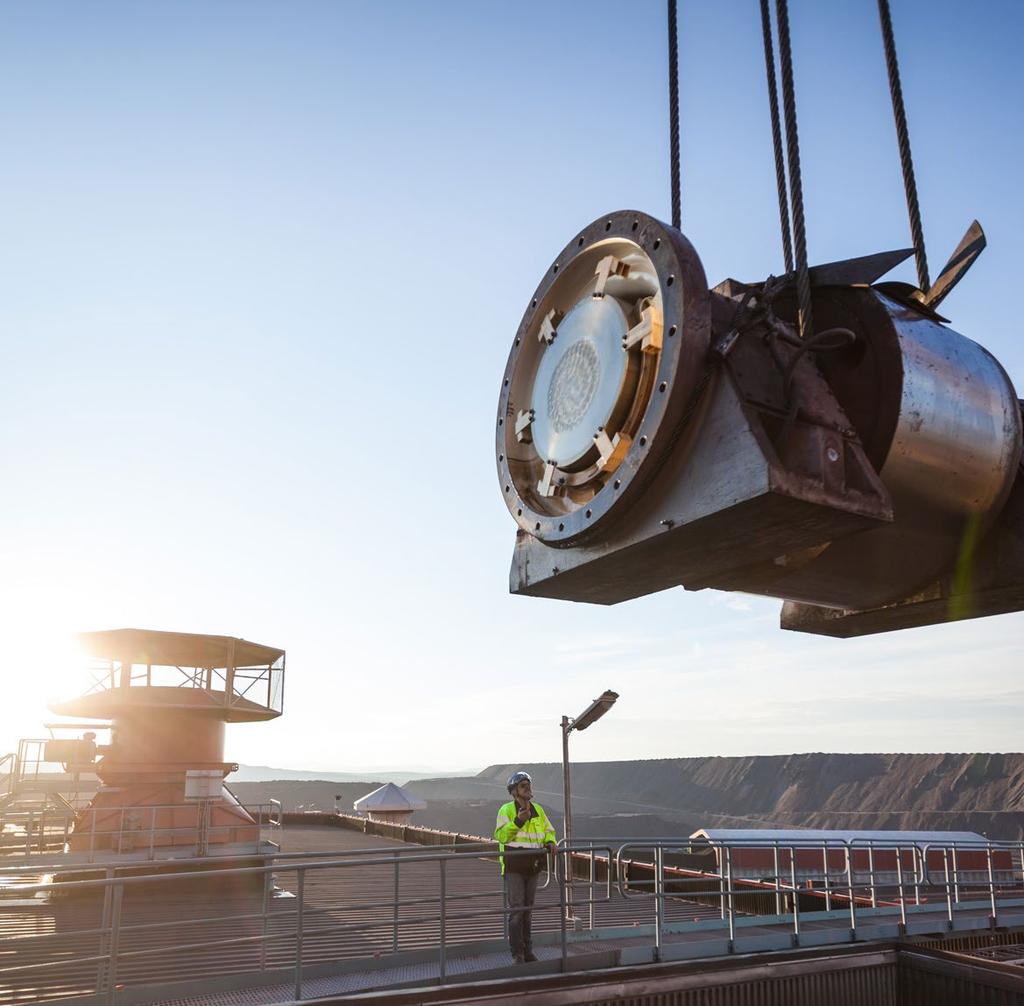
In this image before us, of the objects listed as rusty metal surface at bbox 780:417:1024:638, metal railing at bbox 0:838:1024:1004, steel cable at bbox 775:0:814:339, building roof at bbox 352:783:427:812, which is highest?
steel cable at bbox 775:0:814:339

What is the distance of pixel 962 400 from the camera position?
2.04 m

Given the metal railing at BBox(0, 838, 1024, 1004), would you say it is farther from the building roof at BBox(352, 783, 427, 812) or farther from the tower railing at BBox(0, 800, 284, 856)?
the building roof at BBox(352, 783, 427, 812)

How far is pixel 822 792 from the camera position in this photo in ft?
285

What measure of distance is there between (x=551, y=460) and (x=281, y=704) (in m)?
18.6

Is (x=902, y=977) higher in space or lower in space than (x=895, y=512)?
lower

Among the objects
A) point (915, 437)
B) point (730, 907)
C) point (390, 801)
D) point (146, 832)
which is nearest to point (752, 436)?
point (915, 437)

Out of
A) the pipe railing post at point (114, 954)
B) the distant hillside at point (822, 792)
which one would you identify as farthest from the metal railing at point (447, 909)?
the distant hillside at point (822, 792)

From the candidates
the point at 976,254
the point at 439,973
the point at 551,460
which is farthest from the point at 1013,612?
the point at 439,973

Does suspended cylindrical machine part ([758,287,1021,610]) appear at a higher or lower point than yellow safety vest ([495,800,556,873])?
higher

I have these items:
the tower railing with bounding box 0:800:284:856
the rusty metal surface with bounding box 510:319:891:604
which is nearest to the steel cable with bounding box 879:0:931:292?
the rusty metal surface with bounding box 510:319:891:604

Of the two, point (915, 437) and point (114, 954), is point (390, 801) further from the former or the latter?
point (915, 437)

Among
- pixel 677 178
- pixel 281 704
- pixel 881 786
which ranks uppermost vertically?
pixel 677 178

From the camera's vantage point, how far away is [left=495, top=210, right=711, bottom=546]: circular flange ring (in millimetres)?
1899

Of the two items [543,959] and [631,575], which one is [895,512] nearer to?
[631,575]
